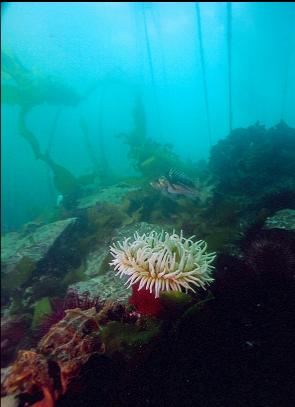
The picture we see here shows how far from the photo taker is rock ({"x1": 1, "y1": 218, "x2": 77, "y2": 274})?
711 centimetres

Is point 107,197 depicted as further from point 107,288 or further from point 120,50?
point 120,50

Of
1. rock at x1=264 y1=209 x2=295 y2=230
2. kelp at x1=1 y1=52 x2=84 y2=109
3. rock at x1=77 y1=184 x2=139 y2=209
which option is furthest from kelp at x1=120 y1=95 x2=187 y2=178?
kelp at x1=1 y1=52 x2=84 y2=109

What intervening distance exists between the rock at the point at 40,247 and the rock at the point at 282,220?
4.93m

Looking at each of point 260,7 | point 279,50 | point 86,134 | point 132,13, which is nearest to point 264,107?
point 279,50

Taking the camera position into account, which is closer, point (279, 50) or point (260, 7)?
point (260, 7)

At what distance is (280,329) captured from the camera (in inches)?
85.6

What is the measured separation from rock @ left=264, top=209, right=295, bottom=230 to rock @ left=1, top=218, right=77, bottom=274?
4.93 meters

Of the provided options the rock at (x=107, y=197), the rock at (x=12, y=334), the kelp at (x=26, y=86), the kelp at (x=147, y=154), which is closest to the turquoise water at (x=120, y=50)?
the kelp at (x=26, y=86)

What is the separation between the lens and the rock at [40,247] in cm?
711

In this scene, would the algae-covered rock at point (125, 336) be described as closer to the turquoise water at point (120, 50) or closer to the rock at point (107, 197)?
the rock at point (107, 197)

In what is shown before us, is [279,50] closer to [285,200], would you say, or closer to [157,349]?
[285,200]

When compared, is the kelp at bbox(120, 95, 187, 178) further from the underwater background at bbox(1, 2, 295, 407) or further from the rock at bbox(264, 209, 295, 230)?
the rock at bbox(264, 209, 295, 230)

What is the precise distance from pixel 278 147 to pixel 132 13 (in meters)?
28.4

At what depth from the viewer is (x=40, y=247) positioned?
735 centimetres
